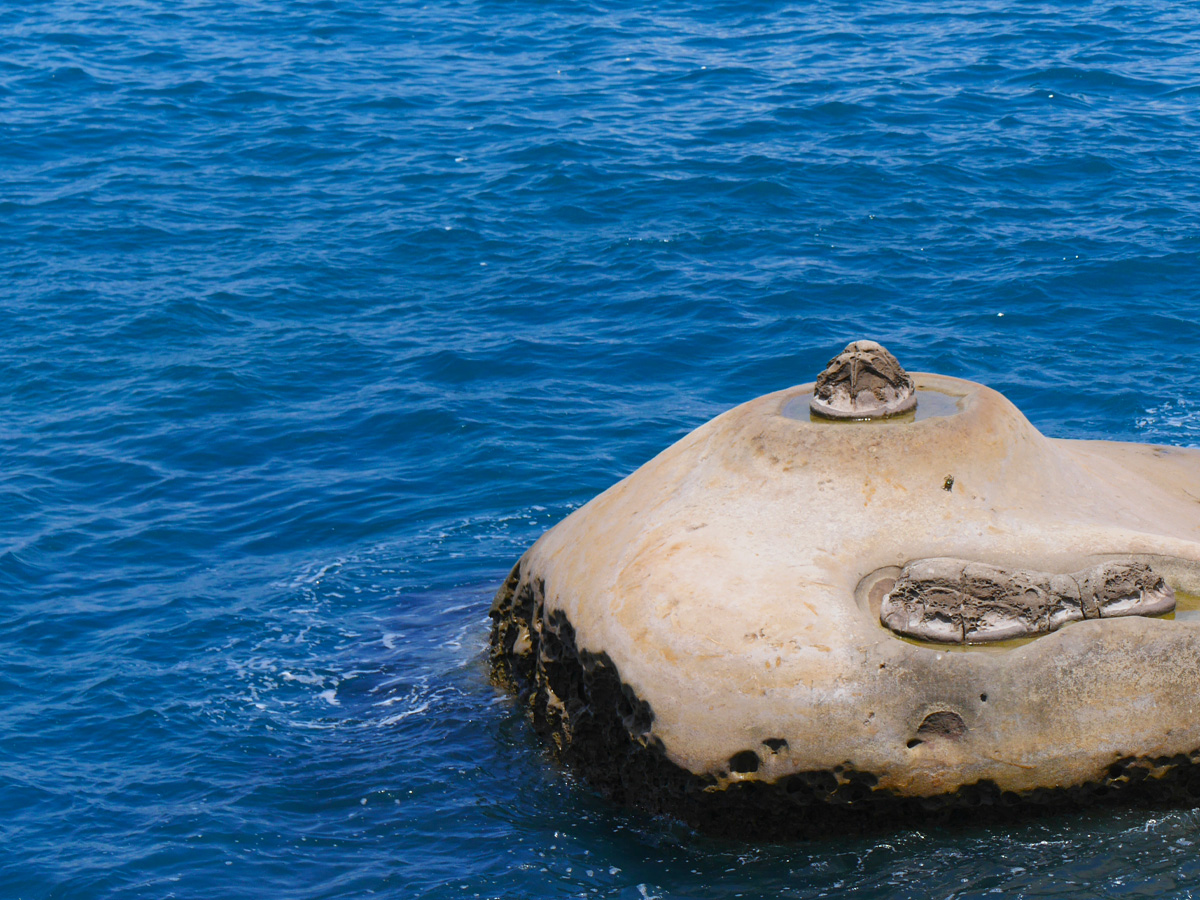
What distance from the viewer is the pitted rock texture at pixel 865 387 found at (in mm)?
10070

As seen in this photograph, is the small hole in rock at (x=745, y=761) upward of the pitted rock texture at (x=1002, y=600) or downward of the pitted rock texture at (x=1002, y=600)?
downward

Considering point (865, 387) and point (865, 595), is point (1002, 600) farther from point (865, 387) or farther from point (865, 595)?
point (865, 387)

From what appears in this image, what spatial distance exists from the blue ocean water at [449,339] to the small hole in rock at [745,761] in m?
0.68

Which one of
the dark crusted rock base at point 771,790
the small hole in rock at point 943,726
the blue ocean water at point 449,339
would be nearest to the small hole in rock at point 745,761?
the dark crusted rock base at point 771,790

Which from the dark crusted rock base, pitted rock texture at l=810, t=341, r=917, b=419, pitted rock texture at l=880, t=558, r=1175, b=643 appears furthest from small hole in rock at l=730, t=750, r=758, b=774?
pitted rock texture at l=810, t=341, r=917, b=419

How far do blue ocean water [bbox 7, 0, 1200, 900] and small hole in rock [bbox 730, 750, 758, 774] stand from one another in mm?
679

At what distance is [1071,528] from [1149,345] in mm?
9071

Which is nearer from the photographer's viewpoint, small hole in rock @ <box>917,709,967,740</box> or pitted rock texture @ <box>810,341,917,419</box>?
small hole in rock @ <box>917,709,967,740</box>

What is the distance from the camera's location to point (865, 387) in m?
10.1

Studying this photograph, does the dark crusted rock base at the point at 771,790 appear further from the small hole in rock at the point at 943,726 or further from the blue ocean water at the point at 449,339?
the small hole in rock at the point at 943,726

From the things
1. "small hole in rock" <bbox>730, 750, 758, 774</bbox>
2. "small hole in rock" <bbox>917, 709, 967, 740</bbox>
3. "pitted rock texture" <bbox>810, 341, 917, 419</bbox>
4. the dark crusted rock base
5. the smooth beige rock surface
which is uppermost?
"pitted rock texture" <bbox>810, 341, 917, 419</bbox>

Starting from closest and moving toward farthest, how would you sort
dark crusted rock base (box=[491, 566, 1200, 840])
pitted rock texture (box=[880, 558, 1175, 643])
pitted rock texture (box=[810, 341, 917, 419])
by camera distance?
1. dark crusted rock base (box=[491, 566, 1200, 840])
2. pitted rock texture (box=[880, 558, 1175, 643])
3. pitted rock texture (box=[810, 341, 917, 419])

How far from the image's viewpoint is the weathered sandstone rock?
866 centimetres

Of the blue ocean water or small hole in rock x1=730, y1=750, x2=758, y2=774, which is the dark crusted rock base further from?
the blue ocean water
